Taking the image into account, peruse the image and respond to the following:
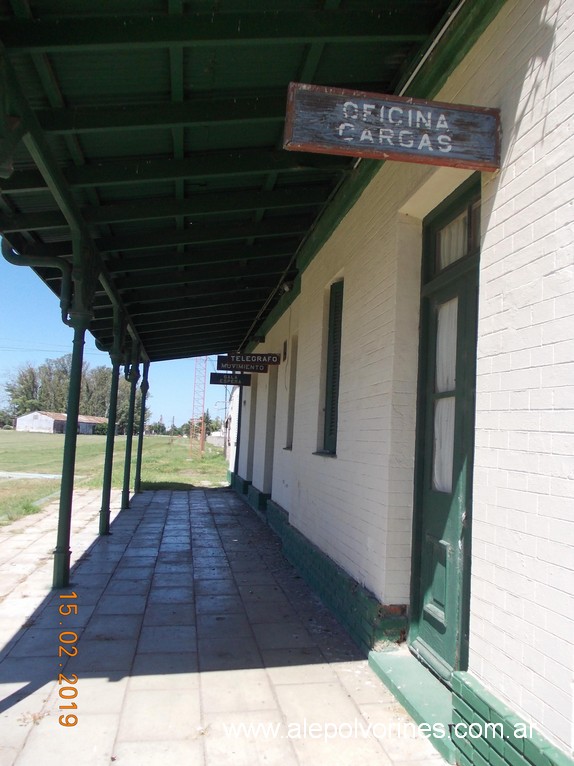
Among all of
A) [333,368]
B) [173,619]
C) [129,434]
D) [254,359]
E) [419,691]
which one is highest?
[254,359]

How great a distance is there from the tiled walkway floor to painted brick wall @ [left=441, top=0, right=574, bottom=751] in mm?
957

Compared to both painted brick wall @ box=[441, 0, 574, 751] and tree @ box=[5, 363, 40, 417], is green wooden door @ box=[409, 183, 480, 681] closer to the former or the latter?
painted brick wall @ box=[441, 0, 574, 751]

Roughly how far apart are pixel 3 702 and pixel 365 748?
6.61ft

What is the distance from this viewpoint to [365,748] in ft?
9.75

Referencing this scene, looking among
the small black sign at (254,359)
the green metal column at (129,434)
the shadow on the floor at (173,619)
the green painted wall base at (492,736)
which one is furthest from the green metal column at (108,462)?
the green painted wall base at (492,736)

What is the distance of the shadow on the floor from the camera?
12.8ft

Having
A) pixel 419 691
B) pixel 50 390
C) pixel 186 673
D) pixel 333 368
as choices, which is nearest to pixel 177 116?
pixel 333 368

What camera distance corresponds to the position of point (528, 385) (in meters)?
2.48

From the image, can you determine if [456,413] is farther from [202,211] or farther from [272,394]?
[272,394]

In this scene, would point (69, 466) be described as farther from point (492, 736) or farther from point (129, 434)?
point (129, 434)

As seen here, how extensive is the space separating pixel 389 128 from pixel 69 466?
450 centimetres

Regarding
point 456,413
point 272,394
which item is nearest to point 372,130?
point 456,413

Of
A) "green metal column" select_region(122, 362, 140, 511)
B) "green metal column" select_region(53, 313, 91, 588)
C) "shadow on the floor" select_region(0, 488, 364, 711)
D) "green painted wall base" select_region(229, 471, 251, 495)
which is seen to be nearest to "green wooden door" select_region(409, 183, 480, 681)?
"shadow on the floor" select_region(0, 488, 364, 711)

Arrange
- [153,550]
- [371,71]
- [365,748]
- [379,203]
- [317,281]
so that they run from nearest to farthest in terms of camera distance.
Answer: [365,748], [371,71], [379,203], [317,281], [153,550]
